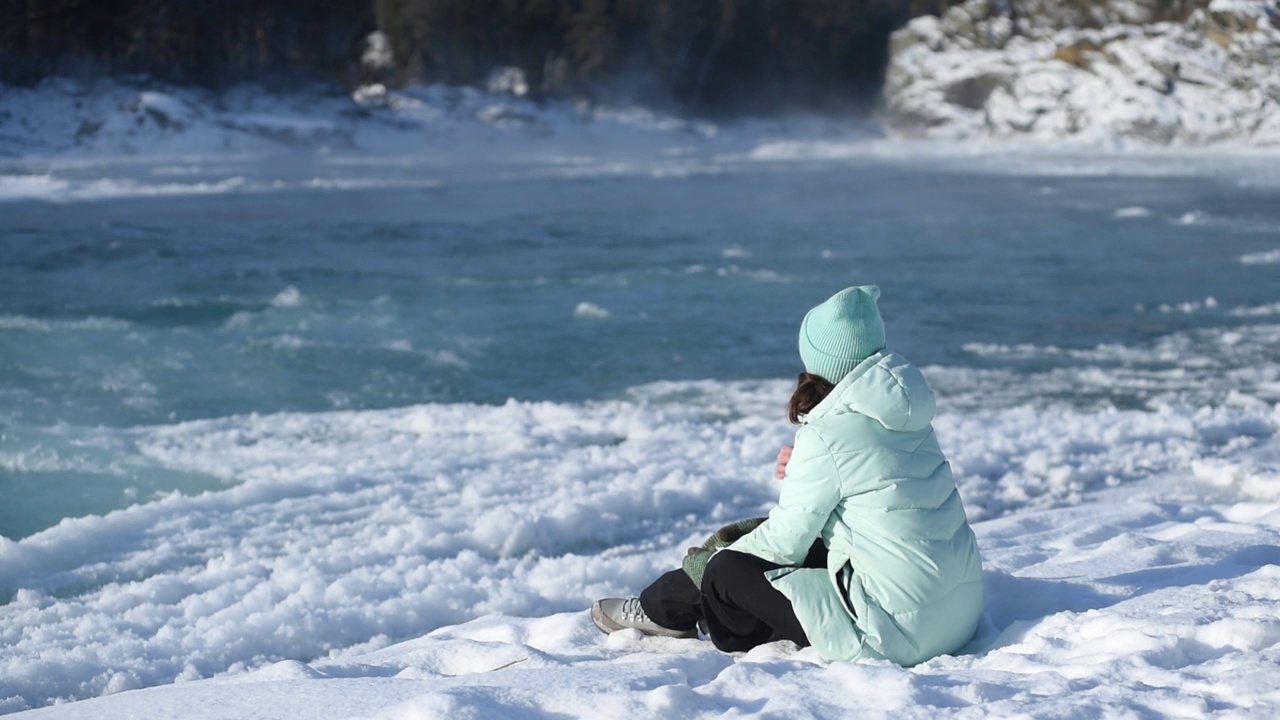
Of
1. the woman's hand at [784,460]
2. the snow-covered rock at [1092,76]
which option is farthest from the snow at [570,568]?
the snow-covered rock at [1092,76]

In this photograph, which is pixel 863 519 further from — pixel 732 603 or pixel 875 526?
pixel 732 603

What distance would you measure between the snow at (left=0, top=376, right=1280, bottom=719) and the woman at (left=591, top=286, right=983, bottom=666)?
0.13 m

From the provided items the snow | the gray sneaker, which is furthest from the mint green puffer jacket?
the gray sneaker

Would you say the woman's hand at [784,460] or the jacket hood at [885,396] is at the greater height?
the jacket hood at [885,396]

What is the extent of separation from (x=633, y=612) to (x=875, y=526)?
0.95 meters

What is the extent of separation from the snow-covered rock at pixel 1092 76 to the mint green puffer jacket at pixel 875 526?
1437 inches

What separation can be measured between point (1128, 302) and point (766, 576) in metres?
9.19

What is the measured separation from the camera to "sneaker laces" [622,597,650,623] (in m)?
3.64

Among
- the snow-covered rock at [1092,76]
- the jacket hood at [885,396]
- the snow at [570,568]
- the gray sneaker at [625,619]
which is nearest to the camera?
the snow at [570,568]

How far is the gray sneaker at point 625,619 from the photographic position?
11.7 feet

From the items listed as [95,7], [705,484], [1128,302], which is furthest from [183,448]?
[95,7]

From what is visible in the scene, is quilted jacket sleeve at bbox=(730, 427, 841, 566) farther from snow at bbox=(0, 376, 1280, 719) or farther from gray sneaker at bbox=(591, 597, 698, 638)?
gray sneaker at bbox=(591, 597, 698, 638)

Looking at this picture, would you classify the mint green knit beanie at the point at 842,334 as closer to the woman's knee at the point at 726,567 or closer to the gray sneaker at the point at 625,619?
the woman's knee at the point at 726,567

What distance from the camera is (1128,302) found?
1131 centimetres
